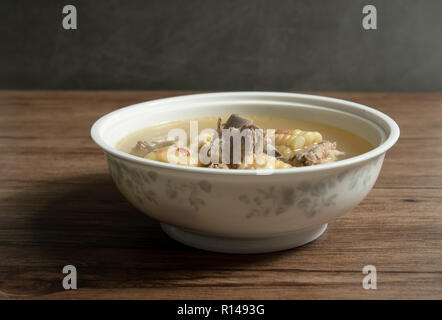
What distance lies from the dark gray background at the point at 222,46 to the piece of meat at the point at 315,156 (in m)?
1.72

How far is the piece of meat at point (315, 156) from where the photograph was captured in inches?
38.0

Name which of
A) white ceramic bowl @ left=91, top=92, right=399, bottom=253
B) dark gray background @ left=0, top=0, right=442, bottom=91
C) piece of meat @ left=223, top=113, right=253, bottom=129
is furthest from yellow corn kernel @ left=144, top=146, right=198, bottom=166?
dark gray background @ left=0, top=0, right=442, bottom=91

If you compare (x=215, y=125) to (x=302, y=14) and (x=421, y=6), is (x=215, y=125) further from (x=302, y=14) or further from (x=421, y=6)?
(x=421, y=6)

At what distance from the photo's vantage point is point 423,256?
0.94 meters

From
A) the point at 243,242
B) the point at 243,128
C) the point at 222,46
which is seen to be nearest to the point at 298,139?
the point at 243,128

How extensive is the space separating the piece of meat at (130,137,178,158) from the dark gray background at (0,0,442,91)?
1632mm

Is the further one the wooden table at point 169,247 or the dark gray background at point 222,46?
the dark gray background at point 222,46

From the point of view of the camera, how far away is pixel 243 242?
3.01ft

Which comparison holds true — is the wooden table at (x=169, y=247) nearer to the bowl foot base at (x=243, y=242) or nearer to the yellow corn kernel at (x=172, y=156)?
the bowl foot base at (x=243, y=242)

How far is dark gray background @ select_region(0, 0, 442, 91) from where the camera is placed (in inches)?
104

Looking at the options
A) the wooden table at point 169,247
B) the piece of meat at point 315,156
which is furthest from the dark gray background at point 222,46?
the piece of meat at point 315,156

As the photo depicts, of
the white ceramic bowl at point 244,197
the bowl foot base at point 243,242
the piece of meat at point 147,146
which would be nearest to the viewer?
the white ceramic bowl at point 244,197

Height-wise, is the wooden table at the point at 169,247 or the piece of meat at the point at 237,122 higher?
the piece of meat at the point at 237,122

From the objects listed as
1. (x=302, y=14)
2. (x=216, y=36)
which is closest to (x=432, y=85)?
(x=302, y=14)
